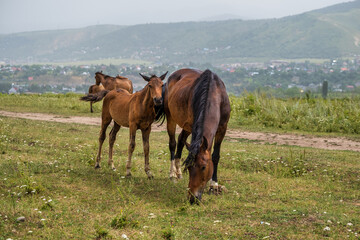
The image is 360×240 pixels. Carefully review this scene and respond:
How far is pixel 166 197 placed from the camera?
745 cm

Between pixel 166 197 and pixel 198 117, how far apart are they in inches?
63.8

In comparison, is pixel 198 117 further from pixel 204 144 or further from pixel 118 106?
pixel 118 106

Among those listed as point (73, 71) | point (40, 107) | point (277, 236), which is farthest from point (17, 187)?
point (73, 71)

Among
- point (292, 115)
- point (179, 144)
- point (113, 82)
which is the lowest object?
point (292, 115)

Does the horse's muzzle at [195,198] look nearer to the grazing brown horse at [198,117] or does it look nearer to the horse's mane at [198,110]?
the grazing brown horse at [198,117]

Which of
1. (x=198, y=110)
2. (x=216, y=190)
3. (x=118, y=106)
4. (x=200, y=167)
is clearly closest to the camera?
(x=200, y=167)

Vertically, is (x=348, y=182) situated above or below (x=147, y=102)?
below

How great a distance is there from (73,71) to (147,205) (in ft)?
234

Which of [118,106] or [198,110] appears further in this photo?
[118,106]

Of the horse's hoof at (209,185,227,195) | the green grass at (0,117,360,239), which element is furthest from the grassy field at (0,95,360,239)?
the horse's hoof at (209,185,227,195)

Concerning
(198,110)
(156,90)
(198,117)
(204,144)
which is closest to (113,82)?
(156,90)

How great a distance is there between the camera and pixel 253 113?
19.9 m

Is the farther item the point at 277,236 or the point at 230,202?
the point at 230,202

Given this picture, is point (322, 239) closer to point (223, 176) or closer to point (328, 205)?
point (328, 205)
